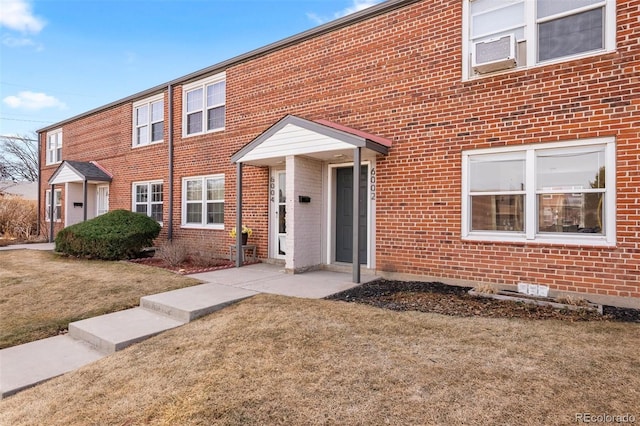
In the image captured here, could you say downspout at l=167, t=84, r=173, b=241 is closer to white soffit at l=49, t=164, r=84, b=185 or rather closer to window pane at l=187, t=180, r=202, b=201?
window pane at l=187, t=180, r=202, b=201

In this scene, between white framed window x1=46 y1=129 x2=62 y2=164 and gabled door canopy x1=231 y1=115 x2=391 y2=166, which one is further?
white framed window x1=46 y1=129 x2=62 y2=164

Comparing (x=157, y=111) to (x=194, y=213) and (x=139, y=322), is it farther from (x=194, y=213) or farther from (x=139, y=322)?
(x=139, y=322)

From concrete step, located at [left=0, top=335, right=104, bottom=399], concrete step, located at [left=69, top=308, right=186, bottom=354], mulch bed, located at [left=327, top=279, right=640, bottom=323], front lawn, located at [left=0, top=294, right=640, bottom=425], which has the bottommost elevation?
concrete step, located at [left=0, top=335, right=104, bottom=399]

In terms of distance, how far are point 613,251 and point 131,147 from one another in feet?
49.4

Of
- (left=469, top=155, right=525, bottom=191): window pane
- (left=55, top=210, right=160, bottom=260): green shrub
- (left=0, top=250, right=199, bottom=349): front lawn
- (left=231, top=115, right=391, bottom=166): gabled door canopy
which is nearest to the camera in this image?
(left=0, top=250, right=199, bottom=349): front lawn

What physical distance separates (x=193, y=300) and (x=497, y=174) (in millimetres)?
5684

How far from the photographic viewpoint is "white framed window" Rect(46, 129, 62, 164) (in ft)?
60.5

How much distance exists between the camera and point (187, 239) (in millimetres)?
11781

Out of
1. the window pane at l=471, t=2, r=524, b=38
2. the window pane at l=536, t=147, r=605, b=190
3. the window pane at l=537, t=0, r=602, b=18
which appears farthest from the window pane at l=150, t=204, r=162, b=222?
the window pane at l=537, t=0, r=602, b=18

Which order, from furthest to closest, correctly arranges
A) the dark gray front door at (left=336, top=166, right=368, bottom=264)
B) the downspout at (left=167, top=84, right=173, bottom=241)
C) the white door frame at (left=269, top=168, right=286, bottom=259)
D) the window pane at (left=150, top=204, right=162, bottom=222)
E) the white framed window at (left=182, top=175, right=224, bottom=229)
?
the window pane at (left=150, top=204, right=162, bottom=222)
the downspout at (left=167, top=84, right=173, bottom=241)
the white framed window at (left=182, top=175, right=224, bottom=229)
the white door frame at (left=269, top=168, right=286, bottom=259)
the dark gray front door at (left=336, top=166, right=368, bottom=264)

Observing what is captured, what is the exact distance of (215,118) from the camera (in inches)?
449

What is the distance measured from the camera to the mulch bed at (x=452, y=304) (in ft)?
16.0

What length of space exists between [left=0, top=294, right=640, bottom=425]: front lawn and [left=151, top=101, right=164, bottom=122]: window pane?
10724mm

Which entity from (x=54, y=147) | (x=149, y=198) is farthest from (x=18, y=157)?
Result: (x=149, y=198)
